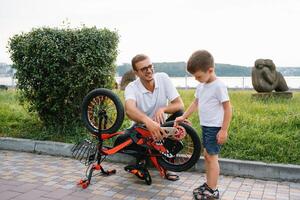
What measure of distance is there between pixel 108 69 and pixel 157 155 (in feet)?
7.77

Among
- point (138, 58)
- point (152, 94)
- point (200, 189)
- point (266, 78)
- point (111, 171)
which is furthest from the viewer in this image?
point (266, 78)

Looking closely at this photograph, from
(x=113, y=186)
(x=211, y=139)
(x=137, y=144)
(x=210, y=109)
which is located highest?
(x=210, y=109)

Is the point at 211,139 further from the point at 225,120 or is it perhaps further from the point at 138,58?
the point at 138,58

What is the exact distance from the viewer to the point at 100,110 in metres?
4.66

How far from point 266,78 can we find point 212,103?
7.52 meters

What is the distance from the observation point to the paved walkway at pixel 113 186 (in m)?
4.16

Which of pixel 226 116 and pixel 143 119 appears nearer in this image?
pixel 226 116

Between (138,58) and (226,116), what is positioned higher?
(138,58)

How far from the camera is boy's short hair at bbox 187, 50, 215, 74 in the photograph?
12.5 ft

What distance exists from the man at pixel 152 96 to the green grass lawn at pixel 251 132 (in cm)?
107

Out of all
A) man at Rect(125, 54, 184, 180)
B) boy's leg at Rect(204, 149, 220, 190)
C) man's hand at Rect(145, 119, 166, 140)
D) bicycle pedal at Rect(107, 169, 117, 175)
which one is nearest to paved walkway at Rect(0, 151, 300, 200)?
bicycle pedal at Rect(107, 169, 117, 175)

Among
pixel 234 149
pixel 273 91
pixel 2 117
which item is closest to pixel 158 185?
pixel 234 149

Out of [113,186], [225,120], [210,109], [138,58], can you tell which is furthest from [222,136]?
[113,186]

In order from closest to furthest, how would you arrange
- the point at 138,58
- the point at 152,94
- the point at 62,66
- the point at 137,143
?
the point at 138,58, the point at 137,143, the point at 152,94, the point at 62,66
